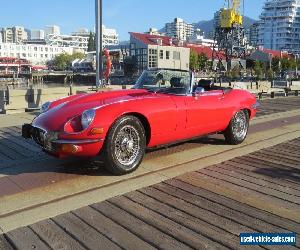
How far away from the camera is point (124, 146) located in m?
4.82

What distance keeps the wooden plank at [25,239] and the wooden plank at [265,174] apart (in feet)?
8.99

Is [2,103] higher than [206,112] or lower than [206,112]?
lower

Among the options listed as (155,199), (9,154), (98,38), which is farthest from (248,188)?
(98,38)

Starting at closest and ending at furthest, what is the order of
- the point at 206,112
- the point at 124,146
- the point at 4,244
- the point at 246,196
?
1. the point at 4,244
2. the point at 246,196
3. the point at 124,146
4. the point at 206,112

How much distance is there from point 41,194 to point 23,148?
2.36 meters

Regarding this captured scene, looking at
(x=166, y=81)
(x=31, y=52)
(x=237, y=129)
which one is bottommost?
(x=237, y=129)

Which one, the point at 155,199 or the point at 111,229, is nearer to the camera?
the point at 111,229

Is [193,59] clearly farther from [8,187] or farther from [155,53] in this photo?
[8,187]

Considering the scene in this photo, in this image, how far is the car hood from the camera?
4.70m

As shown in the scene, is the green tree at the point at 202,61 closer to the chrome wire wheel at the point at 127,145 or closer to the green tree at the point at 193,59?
the green tree at the point at 193,59

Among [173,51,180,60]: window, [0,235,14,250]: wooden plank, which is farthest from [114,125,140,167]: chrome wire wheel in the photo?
[173,51,180,60]: window

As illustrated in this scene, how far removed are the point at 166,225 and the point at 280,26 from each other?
170 meters

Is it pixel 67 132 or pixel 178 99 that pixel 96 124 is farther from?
pixel 178 99

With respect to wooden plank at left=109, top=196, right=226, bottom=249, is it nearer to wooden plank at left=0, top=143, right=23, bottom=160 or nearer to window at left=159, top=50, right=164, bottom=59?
wooden plank at left=0, top=143, right=23, bottom=160
